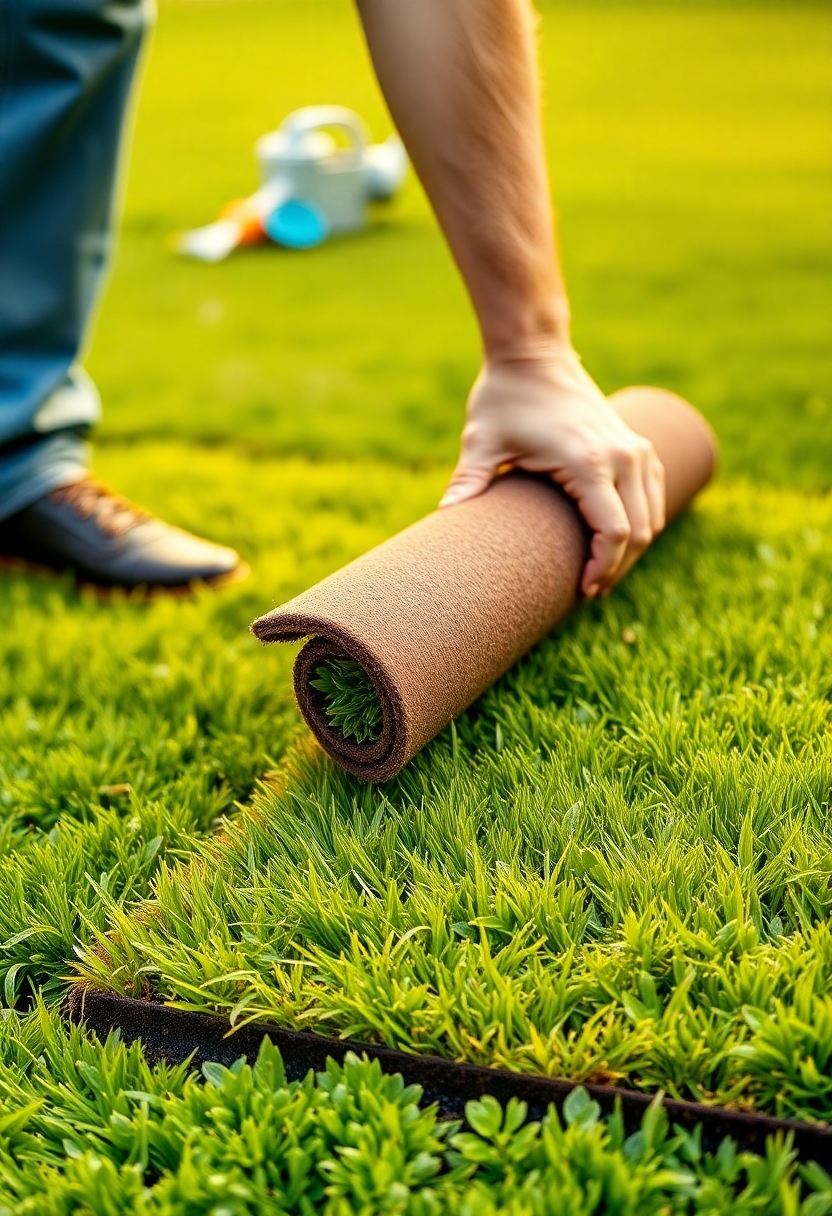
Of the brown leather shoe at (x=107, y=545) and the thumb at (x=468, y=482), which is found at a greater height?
the thumb at (x=468, y=482)

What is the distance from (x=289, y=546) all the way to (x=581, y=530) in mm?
1040

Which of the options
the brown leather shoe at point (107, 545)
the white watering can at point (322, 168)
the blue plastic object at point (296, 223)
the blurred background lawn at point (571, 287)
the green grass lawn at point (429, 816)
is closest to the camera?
the green grass lawn at point (429, 816)

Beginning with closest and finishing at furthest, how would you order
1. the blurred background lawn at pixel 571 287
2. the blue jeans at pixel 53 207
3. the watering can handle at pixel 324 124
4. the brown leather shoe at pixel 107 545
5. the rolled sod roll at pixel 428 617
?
1. the rolled sod roll at pixel 428 617
2. the blue jeans at pixel 53 207
3. the brown leather shoe at pixel 107 545
4. the blurred background lawn at pixel 571 287
5. the watering can handle at pixel 324 124

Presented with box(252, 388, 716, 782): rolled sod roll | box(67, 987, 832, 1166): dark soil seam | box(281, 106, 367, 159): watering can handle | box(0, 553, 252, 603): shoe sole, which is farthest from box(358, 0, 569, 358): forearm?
box(281, 106, 367, 159): watering can handle

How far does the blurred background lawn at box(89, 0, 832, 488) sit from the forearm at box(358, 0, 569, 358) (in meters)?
1.39

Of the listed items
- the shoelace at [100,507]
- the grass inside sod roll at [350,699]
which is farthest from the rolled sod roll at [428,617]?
the shoelace at [100,507]

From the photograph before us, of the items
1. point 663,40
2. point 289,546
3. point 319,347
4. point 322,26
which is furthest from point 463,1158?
point 322,26

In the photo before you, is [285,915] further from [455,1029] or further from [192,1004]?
[455,1029]

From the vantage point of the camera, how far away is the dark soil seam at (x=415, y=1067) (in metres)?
1.14

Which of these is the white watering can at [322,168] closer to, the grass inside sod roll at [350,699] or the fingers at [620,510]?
the fingers at [620,510]

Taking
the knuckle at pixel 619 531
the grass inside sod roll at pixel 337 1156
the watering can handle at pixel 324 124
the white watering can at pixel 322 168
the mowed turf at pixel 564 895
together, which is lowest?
the grass inside sod roll at pixel 337 1156

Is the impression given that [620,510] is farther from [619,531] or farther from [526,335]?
[526,335]

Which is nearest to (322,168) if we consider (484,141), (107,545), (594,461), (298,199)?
(298,199)

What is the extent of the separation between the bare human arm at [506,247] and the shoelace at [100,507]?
1033 millimetres
